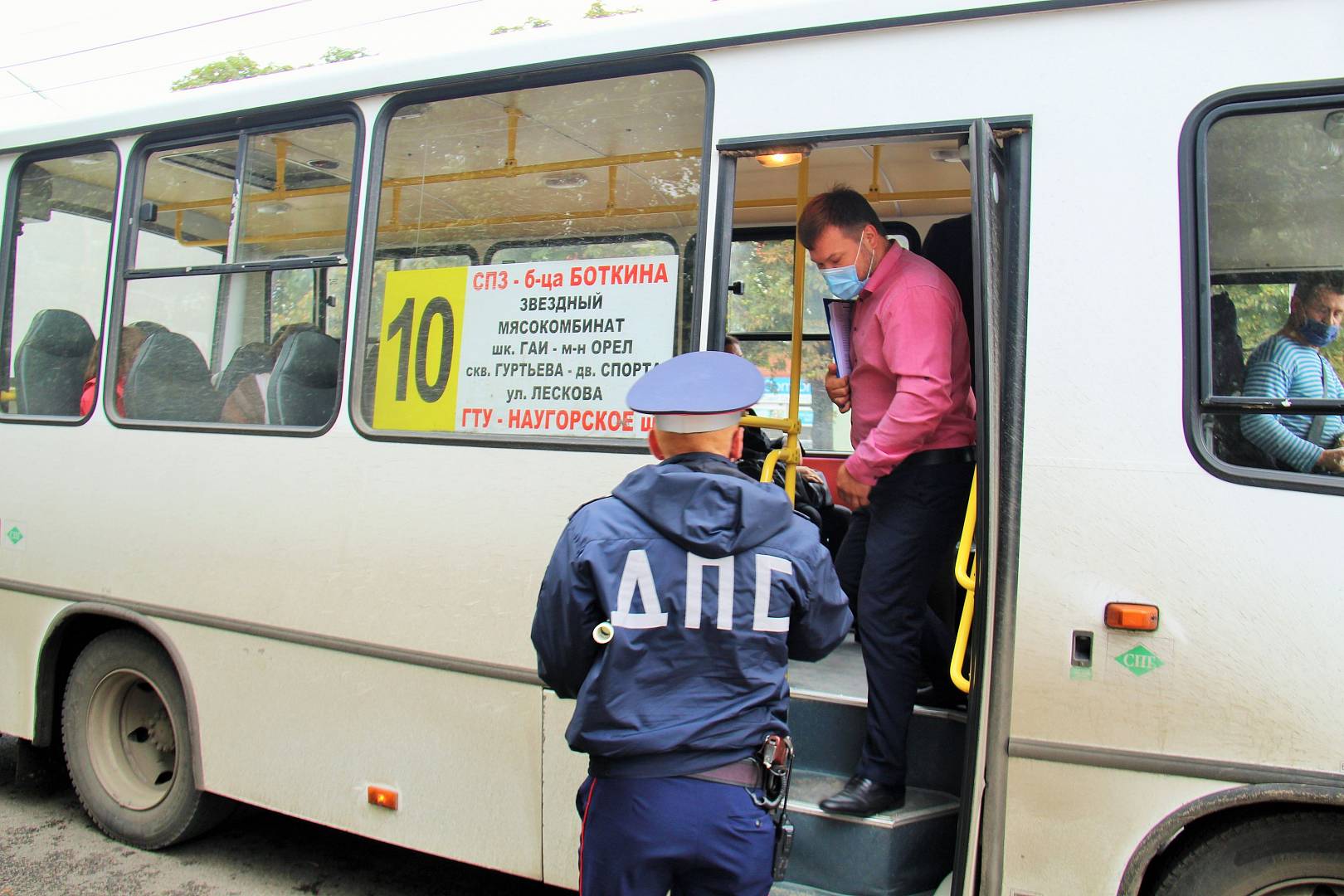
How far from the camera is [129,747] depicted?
4.65 m

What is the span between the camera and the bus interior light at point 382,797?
3707 mm

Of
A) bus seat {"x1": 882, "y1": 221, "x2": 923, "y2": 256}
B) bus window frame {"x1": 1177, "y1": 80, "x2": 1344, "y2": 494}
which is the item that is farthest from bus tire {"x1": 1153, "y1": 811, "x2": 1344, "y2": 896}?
bus seat {"x1": 882, "y1": 221, "x2": 923, "y2": 256}

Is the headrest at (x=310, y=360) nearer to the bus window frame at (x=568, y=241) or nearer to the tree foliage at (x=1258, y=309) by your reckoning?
the bus window frame at (x=568, y=241)

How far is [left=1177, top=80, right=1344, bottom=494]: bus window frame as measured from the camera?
2559mm

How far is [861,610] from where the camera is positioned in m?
3.14

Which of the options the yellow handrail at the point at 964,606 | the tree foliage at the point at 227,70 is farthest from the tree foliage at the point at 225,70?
the yellow handrail at the point at 964,606

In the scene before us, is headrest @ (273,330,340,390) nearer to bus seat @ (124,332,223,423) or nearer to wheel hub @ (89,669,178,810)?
bus seat @ (124,332,223,423)

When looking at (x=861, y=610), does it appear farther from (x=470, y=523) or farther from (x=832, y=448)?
(x=832, y=448)

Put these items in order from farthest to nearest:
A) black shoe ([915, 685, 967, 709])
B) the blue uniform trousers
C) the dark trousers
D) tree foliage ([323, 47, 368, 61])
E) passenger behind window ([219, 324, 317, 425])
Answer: tree foliage ([323, 47, 368, 61]) < passenger behind window ([219, 324, 317, 425]) < black shoe ([915, 685, 967, 709]) < the dark trousers < the blue uniform trousers

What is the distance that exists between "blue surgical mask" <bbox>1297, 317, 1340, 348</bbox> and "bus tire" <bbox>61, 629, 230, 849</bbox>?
3.91m

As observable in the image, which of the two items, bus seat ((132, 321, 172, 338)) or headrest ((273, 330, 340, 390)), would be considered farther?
bus seat ((132, 321, 172, 338))

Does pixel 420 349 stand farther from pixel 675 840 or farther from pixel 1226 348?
pixel 1226 348

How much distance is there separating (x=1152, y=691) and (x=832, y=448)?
9.40 ft

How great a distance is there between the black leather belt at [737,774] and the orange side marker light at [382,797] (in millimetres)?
1864
